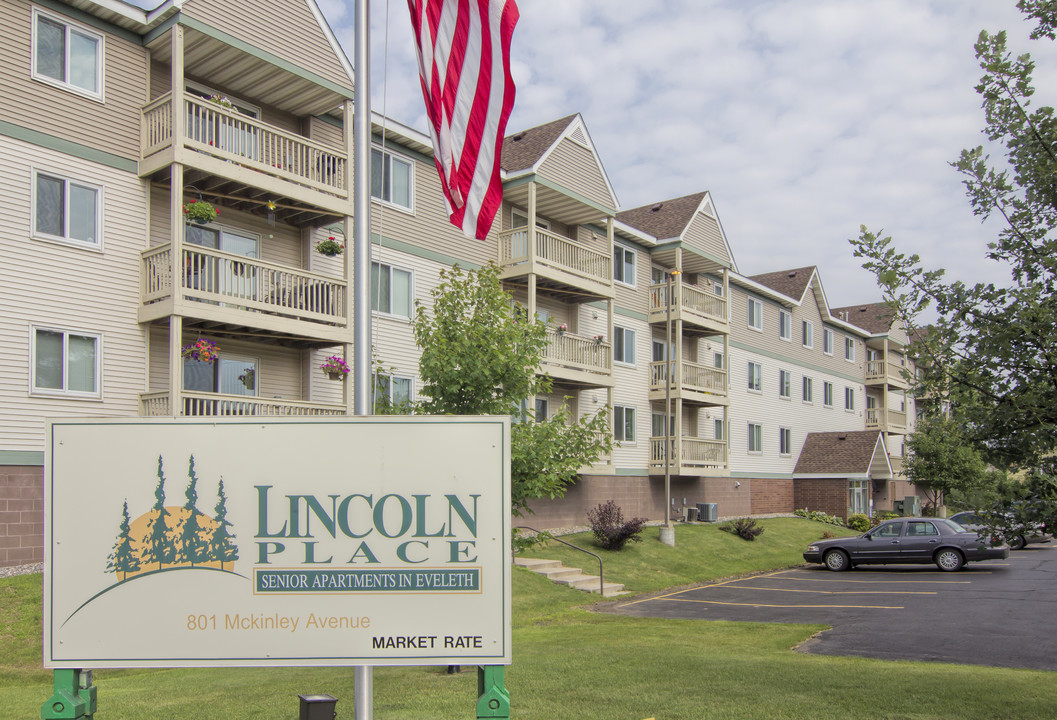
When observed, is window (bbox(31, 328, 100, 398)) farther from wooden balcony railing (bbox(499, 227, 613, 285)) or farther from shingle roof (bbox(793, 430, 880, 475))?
shingle roof (bbox(793, 430, 880, 475))

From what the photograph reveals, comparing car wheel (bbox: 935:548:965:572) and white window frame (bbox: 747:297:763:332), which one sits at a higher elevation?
white window frame (bbox: 747:297:763:332)

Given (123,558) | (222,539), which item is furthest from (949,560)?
(123,558)

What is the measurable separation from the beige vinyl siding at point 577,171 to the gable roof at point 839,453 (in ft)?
71.9

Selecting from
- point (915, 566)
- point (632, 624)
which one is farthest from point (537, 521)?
point (915, 566)

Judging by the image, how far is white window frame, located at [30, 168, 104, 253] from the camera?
17.1 m

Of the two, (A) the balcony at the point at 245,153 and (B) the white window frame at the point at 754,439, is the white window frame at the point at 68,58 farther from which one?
(B) the white window frame at the point at 754,439

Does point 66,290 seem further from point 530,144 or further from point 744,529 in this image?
point 744,529

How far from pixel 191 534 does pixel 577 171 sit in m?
25.1

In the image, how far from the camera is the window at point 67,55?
1731cm

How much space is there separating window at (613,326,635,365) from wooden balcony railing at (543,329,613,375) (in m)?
2.82

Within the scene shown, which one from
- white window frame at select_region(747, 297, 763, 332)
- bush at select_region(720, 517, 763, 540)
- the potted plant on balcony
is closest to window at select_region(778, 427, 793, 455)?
white window frame at select_region(747, 297, 763, 332)

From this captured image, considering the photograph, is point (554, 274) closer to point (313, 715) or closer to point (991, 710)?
point (991, 710)

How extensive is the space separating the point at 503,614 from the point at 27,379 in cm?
1462

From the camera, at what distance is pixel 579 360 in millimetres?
28656
